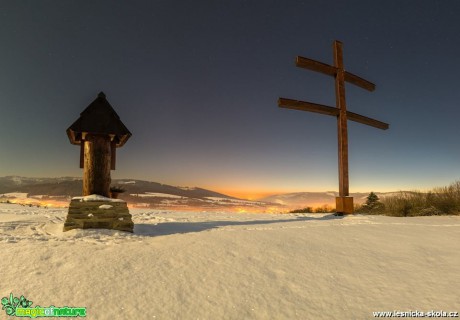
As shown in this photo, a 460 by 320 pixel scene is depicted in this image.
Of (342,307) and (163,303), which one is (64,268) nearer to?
(163,303)

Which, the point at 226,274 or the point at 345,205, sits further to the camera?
the point at 345,205

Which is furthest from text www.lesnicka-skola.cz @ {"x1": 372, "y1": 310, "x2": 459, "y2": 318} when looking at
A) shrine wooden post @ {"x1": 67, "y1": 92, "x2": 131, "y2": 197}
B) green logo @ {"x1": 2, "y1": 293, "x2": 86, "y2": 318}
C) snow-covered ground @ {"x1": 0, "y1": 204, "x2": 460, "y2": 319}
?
shrine wooden post @ {"x1": 67, "y1": 92, "x2": 131, "y2": 197}

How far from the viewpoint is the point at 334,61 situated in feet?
31.9

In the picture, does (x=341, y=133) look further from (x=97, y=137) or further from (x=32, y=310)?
(x=32, y=310)

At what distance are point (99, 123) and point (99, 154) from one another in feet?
2.06

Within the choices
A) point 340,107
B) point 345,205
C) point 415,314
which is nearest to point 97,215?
point 415,314

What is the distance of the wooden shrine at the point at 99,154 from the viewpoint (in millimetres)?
5332

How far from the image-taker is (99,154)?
19.4 feet

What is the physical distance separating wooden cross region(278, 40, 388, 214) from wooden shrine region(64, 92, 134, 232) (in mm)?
4693

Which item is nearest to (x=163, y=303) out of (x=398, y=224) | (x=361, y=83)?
(x=398, y=224)

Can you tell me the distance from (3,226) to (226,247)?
4.39m

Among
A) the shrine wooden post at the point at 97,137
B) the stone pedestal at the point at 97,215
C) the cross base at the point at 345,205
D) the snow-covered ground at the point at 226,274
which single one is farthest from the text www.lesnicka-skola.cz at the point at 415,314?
the cross base at the point at 345,205

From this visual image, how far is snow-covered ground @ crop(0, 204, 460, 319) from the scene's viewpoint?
265cm

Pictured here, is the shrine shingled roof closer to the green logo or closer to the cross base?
the green logo
